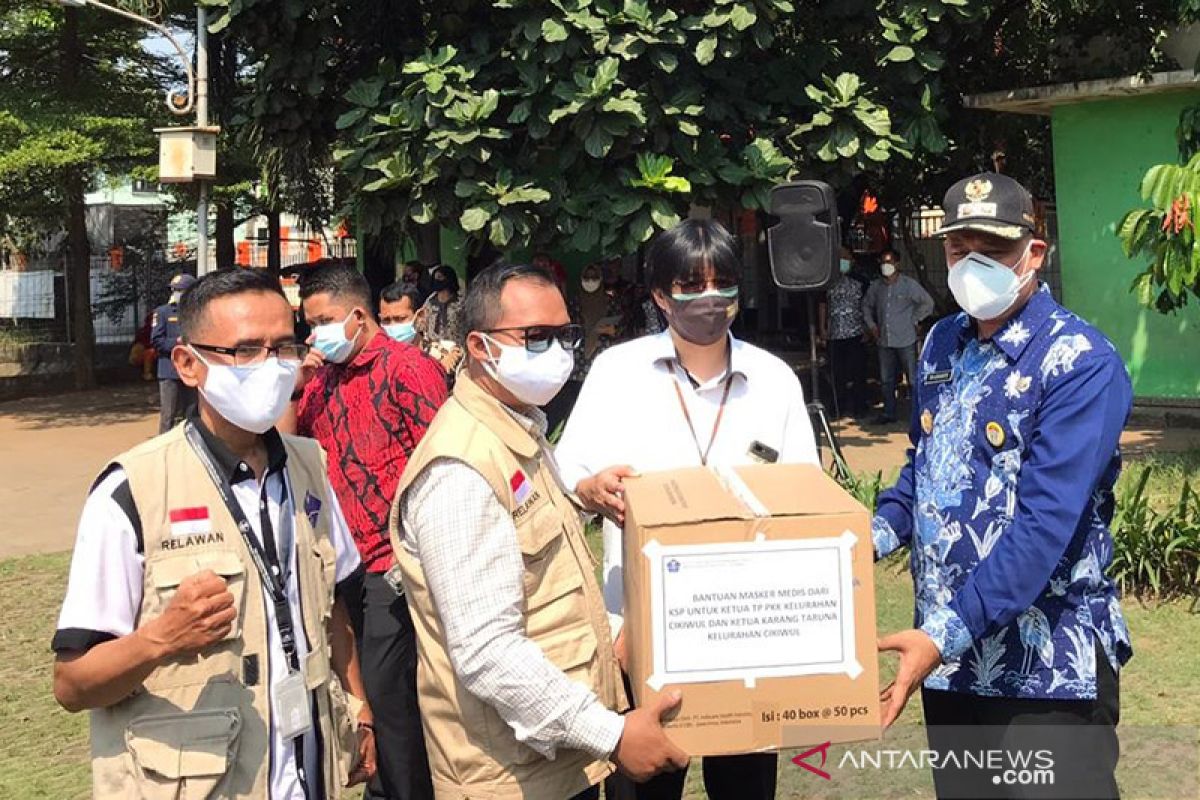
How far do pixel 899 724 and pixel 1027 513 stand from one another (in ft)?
6.93

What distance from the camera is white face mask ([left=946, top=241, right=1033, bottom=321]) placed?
2.70 m

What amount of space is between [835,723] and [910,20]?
9.25 meters

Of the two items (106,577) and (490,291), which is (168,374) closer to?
(490,291)

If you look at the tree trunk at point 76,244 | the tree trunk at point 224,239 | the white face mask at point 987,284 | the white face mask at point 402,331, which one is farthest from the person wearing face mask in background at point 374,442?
the tree trunk at point 224,239

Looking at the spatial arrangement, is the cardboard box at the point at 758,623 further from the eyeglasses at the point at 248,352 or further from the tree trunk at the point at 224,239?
the tree trunk at the point at 224,239

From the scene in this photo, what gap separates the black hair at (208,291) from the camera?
2594 millimetres

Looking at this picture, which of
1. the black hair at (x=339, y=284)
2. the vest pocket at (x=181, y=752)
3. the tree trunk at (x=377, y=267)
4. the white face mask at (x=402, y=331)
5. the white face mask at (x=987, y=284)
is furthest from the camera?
the tree trunk at (x=377, y=267)

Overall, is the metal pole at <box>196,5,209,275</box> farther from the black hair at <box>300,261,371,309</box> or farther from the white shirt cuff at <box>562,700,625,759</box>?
the white shirt cuff at <box>562,700,625,759</box>

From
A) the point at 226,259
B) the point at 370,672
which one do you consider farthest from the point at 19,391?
the point at 370,672

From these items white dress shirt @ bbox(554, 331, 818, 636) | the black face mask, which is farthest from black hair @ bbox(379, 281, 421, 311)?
the black face mask

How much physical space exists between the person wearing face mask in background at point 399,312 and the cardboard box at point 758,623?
12.5ft

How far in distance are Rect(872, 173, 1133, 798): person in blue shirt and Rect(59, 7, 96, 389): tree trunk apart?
1634 cm

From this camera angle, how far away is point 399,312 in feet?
20.1

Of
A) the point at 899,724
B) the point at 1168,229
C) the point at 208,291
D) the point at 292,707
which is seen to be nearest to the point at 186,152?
the point at 1168,229
